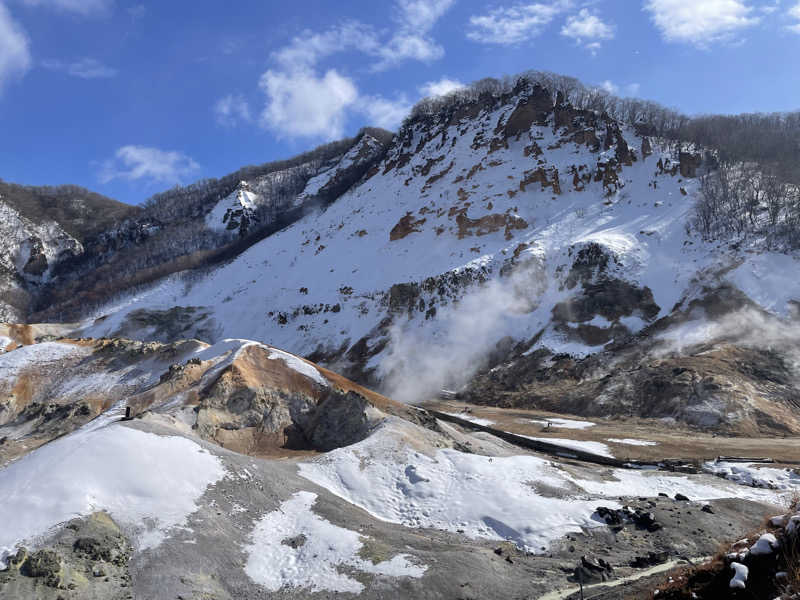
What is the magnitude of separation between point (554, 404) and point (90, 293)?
105m

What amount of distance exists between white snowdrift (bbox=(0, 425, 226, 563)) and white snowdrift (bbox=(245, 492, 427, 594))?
7.95ft

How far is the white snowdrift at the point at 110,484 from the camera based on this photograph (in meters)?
12.6

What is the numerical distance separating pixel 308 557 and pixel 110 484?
5.98 meters

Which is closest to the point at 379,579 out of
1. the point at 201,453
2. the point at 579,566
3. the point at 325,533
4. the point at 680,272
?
the point at 325,533

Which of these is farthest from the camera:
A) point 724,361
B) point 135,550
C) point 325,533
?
point 724,361

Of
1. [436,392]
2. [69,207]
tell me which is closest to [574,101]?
[436,392]

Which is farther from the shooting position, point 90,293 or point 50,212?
point 50,212

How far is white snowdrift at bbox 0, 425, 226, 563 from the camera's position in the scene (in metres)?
12.6

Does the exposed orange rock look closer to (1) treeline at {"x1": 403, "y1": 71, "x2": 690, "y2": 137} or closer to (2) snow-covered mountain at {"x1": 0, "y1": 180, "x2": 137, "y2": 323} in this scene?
(1) treeline at {"x1": 403, "y1": 71, "x2": 690, "y2": 137}

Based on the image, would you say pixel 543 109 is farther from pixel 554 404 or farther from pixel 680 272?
pixel 554 404

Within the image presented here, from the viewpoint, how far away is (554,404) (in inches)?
1720

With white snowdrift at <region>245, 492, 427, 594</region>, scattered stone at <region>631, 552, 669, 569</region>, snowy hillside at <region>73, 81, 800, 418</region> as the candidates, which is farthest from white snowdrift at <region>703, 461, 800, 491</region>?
snowy hillside at <region>73, 81, 800, 418</region>

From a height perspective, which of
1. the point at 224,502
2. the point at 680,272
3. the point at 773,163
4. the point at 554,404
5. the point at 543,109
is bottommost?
the point at 554,404

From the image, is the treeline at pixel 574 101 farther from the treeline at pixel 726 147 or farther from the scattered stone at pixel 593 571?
the scattered stone at pixel 593 571
